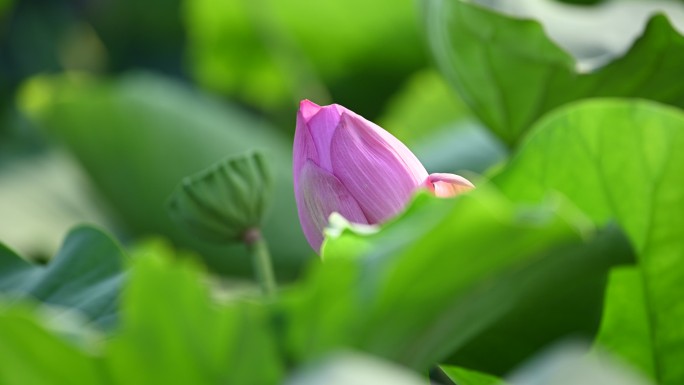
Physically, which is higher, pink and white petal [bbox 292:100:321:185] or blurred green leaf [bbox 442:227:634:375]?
pink and white petal [bbox 292:100:321:185]

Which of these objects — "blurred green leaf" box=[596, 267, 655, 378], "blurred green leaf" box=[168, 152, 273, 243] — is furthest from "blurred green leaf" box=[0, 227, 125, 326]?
"blurred green leaf" box=[596, 267, 655, 378]

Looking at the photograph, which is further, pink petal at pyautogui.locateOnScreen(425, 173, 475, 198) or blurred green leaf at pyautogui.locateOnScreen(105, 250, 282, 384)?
pink petal at pyautogui.locateOnScreen(425, 173, 475, 198)

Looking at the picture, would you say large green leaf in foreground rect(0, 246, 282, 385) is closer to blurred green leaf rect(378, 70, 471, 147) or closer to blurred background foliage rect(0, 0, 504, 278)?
blurred background foliage rect(0, 0, 504, 278)

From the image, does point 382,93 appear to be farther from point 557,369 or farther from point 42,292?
point 557,369

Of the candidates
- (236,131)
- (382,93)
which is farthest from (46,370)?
(382,93)

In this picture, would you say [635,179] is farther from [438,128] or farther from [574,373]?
[438,128]

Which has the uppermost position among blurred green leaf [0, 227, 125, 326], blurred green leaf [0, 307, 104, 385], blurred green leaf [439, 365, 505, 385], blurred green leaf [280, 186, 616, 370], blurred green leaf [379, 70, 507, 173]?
blurred green leaf [379, 70, 507, 173]

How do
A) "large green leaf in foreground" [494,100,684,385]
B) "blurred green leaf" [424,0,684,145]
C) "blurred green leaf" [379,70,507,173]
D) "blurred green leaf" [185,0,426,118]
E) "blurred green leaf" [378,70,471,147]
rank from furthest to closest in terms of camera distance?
1. "blurred green leaf" [185,0,426,118]
2. "blurred green leaf" [378,70,471,147]
3. "blurred green leaf" [379,70,507,173]
4. "blurred green leaf" [424,0,684,145]
5. "large green leaf in foreground" [494,100,684,385]
